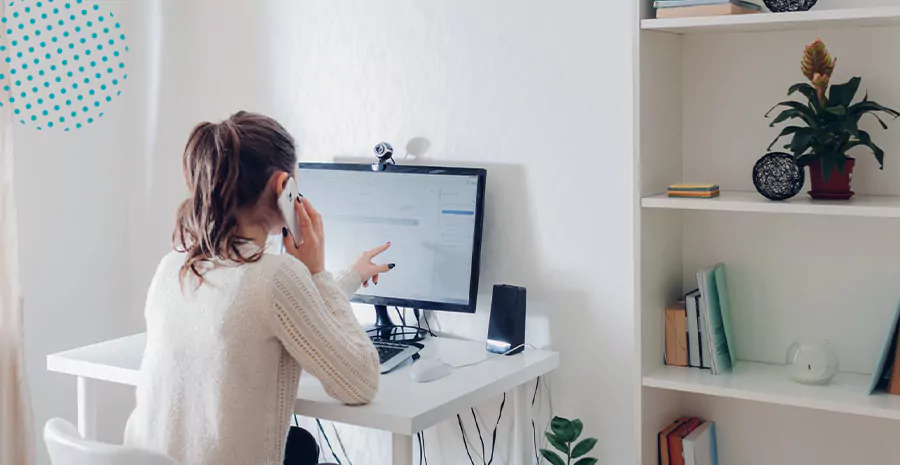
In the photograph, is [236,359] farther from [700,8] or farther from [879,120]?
[879,120]

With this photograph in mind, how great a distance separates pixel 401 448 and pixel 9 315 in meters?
1.30

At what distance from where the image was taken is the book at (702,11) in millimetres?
1964

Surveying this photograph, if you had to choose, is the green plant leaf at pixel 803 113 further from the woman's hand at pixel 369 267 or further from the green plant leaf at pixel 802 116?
the woman's hand at pixel 369 267

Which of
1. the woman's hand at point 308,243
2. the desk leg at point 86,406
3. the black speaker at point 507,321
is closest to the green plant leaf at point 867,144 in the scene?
the black speaker at point 507,321

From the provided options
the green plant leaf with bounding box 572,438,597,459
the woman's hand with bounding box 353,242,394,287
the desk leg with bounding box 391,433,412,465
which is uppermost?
the woman's hand with bounding box 353,242,394,287

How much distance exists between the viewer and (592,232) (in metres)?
2.39

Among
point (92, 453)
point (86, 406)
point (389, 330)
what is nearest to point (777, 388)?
point (389, 330)

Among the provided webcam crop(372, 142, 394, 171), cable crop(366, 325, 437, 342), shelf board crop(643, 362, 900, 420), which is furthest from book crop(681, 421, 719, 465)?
webcam crop(372, 142, 394, 171)

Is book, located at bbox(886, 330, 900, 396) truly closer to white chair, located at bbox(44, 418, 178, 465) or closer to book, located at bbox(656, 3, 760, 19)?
book, located at bbox(656, 3, 760, 19)

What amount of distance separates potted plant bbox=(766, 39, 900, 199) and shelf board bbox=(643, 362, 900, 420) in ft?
1.28

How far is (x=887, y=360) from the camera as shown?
1.97 meters

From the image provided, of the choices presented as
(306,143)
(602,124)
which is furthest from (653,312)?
(306,143)

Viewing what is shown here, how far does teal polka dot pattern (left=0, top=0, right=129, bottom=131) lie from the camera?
2785 mm

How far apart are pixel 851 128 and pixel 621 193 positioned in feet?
1.87
